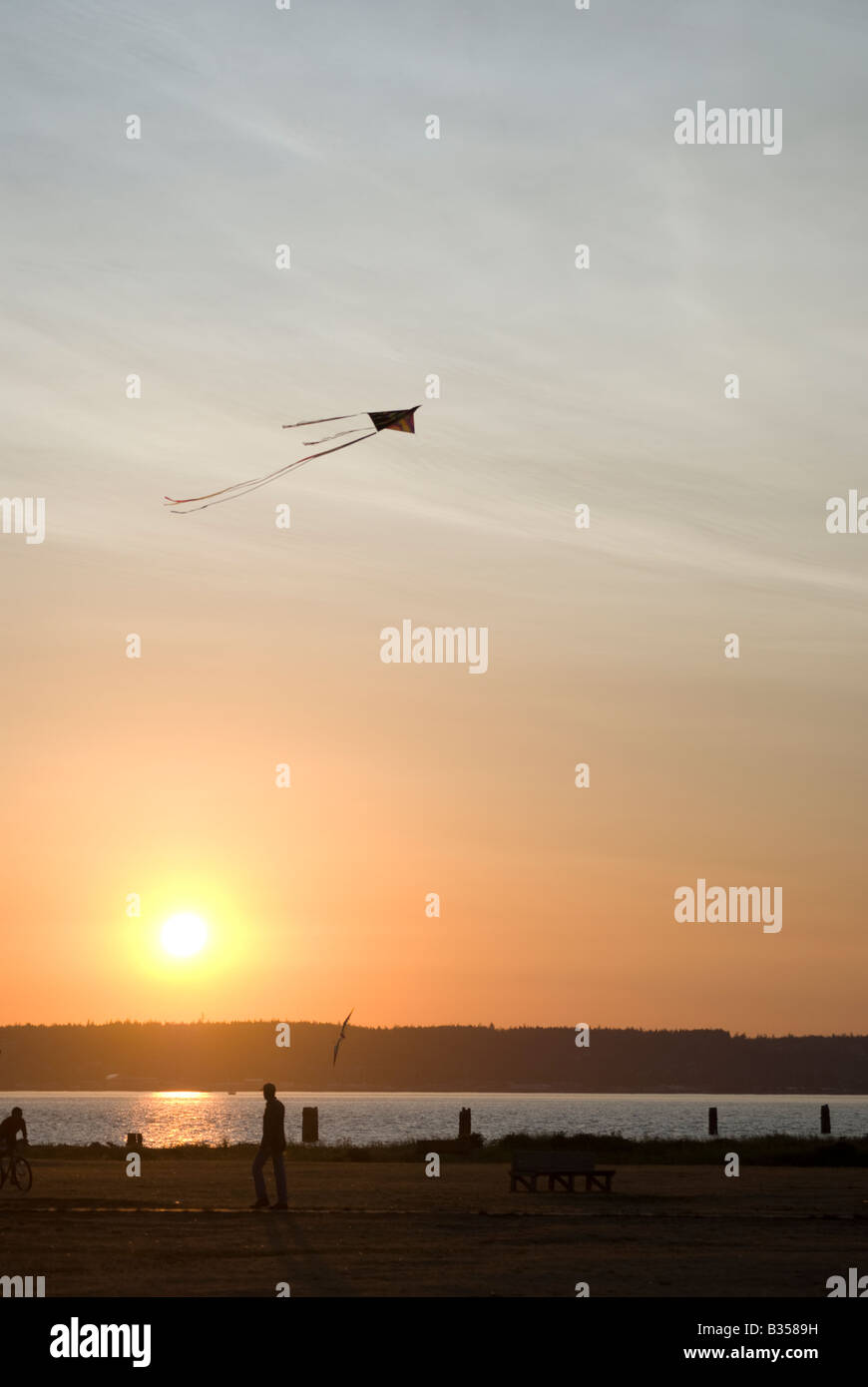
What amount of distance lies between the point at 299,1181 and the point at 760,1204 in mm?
9383

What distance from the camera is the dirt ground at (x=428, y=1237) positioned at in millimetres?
16484

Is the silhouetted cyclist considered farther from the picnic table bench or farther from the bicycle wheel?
the picnic table bench

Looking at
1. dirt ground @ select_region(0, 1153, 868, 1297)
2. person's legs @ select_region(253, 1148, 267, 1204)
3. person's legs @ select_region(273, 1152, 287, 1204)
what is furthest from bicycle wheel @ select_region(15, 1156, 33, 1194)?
person's legs @ select_region(273, 1152, 287, 1204)

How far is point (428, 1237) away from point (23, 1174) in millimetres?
11719

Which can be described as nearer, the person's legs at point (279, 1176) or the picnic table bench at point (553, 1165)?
the person's legs at point (279, 1176)

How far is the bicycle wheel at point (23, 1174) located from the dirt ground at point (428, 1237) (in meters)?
0.49

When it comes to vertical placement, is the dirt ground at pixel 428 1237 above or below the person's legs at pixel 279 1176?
below

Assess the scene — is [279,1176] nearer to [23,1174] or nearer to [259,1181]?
[259,1181]

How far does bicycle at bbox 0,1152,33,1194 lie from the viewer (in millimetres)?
28969

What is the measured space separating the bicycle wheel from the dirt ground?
0.49 metres

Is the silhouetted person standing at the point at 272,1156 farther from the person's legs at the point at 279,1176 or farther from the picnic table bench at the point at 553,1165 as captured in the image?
the picnic table bench at the point at 553,1165

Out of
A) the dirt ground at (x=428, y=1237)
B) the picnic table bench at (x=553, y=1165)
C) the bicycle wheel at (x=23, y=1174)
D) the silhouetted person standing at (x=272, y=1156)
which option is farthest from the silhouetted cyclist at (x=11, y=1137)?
the picnic table bench at (x=553, y=1165)
